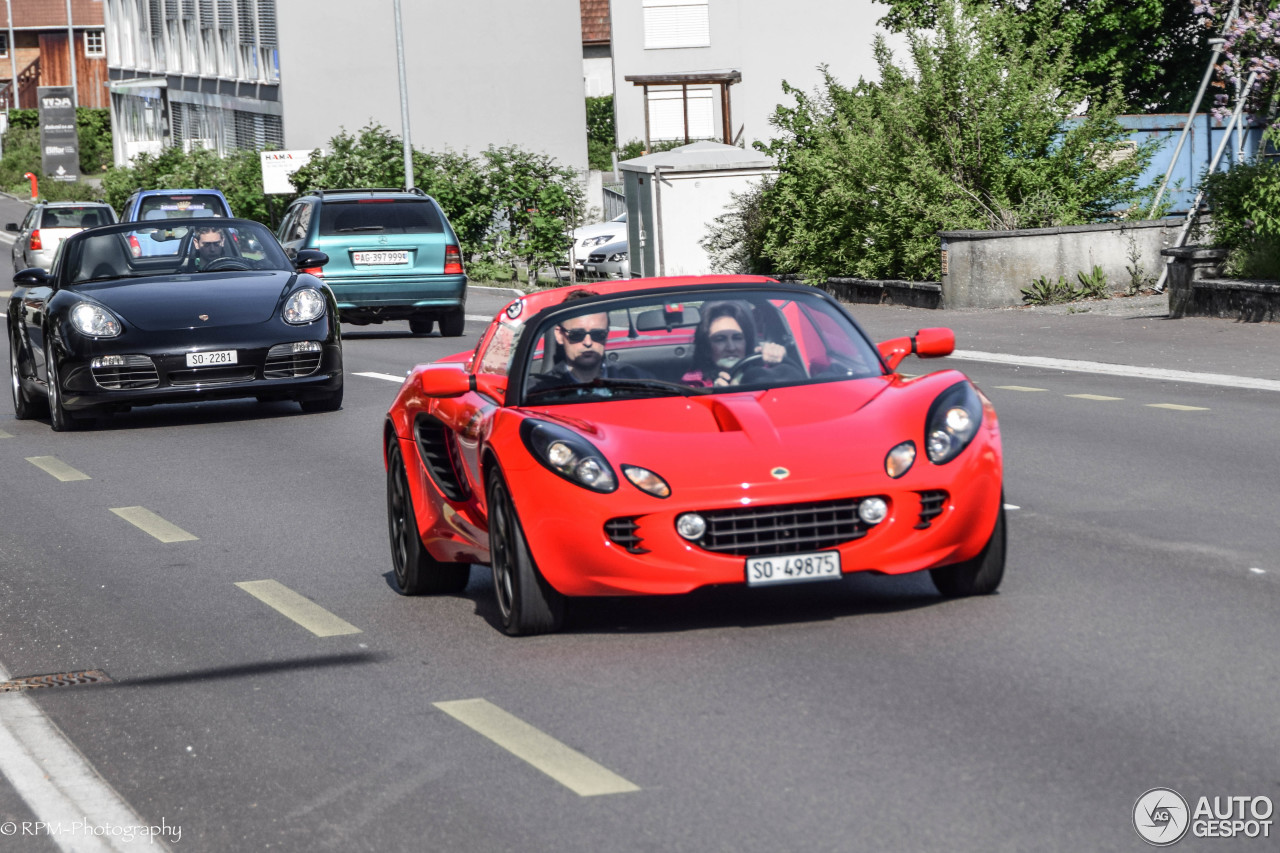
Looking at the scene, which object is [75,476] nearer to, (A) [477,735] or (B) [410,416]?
(B) [410,416]

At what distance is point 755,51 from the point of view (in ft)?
232

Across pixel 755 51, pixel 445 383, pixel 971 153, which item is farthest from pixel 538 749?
pixel 755 51

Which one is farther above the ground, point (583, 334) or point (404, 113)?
point (404, 113)

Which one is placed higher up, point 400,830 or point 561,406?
point 561,406

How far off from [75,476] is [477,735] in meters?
7.47

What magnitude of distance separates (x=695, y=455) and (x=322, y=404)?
968cm

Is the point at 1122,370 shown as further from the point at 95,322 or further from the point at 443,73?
the point at 443,73

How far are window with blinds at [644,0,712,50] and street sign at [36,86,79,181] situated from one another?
1045 inches

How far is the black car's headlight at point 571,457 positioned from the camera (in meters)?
6.70

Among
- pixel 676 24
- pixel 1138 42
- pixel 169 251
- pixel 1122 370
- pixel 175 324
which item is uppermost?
pixel 676 24

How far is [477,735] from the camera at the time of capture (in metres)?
5.75

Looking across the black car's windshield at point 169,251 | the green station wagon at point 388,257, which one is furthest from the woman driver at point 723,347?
the green station wagon at point 388,257

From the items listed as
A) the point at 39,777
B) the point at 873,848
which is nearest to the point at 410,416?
the point at 39,777

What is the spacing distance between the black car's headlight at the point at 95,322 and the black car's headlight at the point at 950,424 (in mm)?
9005
